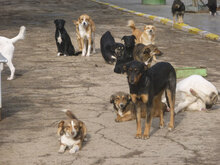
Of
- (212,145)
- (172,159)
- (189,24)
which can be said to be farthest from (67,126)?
(189,24)

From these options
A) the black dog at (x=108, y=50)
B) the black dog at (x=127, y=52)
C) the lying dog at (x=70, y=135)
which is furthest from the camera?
the black dog at (x=108, y=50)

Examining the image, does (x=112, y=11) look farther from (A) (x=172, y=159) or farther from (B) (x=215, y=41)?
(A) (x=172, y=159)

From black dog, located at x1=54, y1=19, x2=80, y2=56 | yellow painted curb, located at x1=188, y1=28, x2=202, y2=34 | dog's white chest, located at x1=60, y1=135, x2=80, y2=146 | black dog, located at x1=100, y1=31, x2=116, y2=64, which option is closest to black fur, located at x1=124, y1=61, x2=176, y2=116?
dog's white chest, located at x1=60, y1=135, x2=80, y2=146

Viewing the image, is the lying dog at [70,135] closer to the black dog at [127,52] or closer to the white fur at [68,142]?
the white fur at [68,142]

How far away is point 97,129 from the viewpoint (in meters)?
7.82

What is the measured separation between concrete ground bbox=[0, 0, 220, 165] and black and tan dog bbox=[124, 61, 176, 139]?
10.7 inches

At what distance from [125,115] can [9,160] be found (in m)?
2.26

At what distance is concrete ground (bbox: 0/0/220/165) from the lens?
22.0 ft

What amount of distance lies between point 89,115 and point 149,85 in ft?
5.14

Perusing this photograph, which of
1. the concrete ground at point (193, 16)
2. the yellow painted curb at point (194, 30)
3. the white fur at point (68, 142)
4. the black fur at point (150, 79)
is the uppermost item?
the black fur at point (150, 79)

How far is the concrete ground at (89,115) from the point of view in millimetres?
6699

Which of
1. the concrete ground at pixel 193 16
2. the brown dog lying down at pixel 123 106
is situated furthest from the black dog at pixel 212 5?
the brown dog lying down at pixel 123 106

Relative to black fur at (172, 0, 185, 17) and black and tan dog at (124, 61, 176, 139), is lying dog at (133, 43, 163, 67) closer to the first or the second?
black and tan dog at (124, 61, 176, 139)

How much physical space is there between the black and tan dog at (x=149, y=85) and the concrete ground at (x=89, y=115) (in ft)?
0.89
